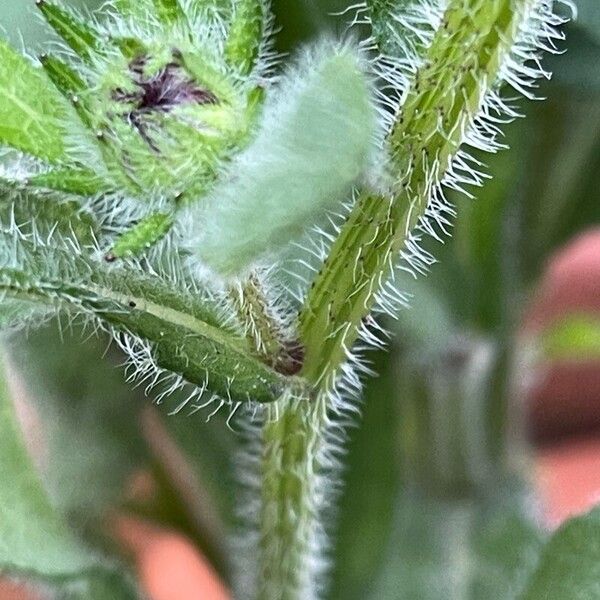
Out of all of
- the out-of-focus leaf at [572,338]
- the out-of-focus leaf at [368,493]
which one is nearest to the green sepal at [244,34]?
the out-of-focus leaf at [368,493]

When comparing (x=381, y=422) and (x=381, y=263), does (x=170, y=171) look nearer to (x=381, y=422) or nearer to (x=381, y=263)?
(x=381, y=263)

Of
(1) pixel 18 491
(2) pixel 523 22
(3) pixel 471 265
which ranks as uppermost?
(3) pixel 471 265

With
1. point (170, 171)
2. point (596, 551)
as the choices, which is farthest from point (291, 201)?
point (596, 551)

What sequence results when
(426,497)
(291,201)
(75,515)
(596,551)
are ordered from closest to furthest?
(291,201) → (596,551) → (75,515) → (426,497)

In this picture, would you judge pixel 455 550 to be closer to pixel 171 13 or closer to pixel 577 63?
pixel 577 63

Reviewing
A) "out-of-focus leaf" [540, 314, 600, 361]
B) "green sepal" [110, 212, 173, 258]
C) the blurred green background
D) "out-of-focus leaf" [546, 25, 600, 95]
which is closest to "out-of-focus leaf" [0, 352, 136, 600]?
the blurred green background

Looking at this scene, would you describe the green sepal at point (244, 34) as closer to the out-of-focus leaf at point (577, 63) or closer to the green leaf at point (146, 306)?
the green leaf at point (146, 306)

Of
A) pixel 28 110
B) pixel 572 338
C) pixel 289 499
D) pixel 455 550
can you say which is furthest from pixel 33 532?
pixel 572 338

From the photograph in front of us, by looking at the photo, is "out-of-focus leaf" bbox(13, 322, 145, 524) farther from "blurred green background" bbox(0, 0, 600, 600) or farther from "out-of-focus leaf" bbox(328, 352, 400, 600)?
"out-of-focus leaf" bbox(328, 352, 400, 600)
